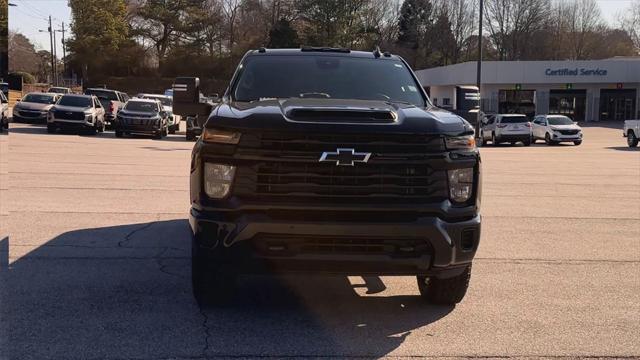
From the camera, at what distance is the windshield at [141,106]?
99.7ft

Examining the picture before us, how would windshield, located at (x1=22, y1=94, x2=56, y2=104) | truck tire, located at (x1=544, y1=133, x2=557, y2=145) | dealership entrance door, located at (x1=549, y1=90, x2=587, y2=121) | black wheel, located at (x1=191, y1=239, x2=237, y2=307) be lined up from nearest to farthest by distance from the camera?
black wheel, located at (x1=191, y1=239, x2=237, y2=307) < windshield, located at (x1=22, y1=94, x2=56, y2=104) < truck tire, located at (x1=544, y1=133, x2=557, y2=145) < dealership entrance door, located at (x1=549, y1=90, x2=587, y2=121)

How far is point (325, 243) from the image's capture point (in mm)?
4828

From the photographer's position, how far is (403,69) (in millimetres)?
7105

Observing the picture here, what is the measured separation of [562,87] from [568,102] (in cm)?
176

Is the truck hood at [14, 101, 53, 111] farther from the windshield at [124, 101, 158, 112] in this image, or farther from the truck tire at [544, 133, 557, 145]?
the truck tire at [544, 133, 557, 145]

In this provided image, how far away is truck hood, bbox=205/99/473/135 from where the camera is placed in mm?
4863

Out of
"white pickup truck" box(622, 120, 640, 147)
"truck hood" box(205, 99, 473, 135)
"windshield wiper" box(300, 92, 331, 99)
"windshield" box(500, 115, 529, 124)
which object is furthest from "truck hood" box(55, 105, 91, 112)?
"truck hood" box(205, 99, 473, 135)

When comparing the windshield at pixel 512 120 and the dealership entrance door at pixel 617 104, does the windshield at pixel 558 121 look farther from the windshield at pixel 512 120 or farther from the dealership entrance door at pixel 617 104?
the dealership entrance door at pixel 617 104

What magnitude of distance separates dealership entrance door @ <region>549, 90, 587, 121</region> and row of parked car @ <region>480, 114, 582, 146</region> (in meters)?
29.5

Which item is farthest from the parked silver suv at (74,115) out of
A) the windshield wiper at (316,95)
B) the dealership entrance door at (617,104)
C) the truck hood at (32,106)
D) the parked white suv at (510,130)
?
the dealership entrance door at (617,104)

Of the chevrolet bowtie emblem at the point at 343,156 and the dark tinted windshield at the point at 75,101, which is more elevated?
the dark tinted windshield at the point at 75,101

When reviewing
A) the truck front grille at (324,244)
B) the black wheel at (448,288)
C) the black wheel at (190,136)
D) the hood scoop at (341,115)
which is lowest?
the black wheel at (448,288)

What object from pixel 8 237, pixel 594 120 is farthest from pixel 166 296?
pixel 594 120

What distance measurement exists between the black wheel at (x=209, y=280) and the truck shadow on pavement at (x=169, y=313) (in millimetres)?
95
